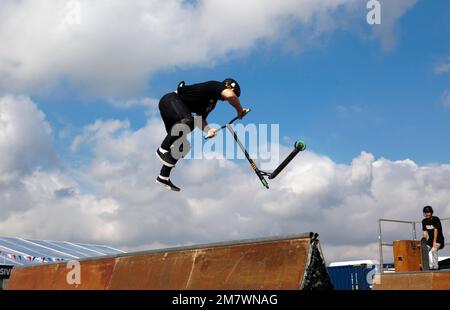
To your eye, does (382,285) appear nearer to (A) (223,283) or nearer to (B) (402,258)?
(B) (402,258)

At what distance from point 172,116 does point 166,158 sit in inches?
30.2

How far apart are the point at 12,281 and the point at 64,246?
24333mm

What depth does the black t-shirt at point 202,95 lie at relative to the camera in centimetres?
886

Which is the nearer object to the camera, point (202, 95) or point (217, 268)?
point (217, 268)

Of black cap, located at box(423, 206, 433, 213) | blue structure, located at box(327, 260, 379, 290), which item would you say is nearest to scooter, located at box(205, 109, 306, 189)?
black cap, located at box(423, 206, 433, 213)

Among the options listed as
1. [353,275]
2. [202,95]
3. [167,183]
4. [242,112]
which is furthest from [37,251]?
[242,112]

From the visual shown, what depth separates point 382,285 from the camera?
1512 cm

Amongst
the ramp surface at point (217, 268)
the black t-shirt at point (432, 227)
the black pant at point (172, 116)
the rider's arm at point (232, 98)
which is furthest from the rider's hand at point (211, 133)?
the black t-shirt at point (432, 227)

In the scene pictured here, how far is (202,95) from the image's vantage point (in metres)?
9.02

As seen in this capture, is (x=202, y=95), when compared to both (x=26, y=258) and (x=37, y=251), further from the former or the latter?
(x=37, y=251)

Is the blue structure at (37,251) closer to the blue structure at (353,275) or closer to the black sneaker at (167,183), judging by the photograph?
the blue structure at (353,275)

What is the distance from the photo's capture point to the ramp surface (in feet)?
19.0
